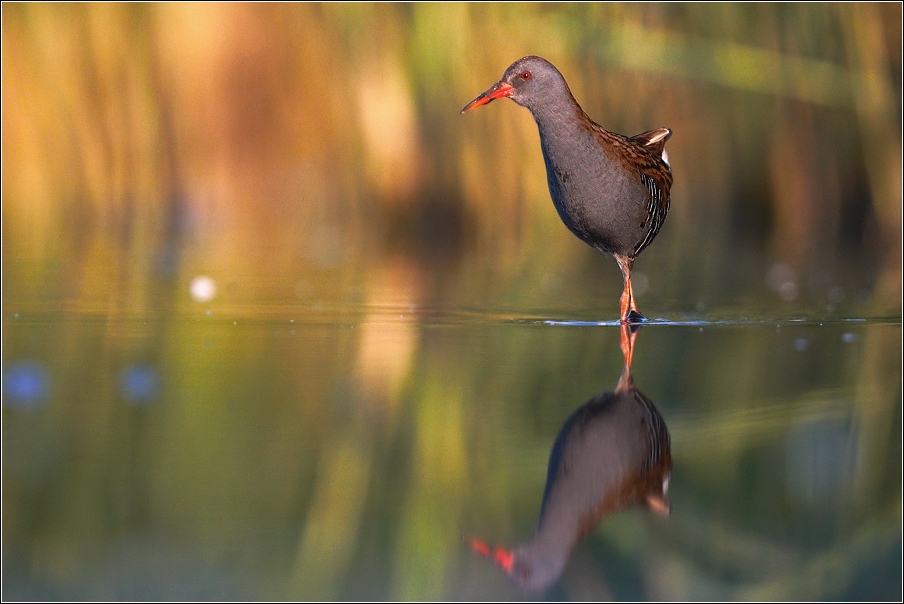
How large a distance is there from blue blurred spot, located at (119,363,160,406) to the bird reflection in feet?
2.70

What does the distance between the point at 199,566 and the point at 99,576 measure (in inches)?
4.3

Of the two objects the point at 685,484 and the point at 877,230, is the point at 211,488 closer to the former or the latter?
the point at 685,484

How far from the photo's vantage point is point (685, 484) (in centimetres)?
178

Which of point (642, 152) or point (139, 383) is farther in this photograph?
point (642, 152)

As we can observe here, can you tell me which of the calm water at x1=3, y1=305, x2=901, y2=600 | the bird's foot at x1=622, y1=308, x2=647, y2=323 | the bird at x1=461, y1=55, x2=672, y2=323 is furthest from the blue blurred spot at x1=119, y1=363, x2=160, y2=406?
the bird's foot at x1=622, y1=308, x2=647, y2=323

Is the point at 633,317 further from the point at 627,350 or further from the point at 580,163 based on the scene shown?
the point at 627,350

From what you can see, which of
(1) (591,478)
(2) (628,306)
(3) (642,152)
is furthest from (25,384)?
(3) (642,152)

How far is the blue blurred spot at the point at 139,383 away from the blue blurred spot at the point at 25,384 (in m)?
0.15

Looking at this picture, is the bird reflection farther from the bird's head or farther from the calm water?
the bird's head

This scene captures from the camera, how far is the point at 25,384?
8.61 feet

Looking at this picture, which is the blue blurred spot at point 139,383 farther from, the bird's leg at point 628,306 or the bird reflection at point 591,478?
the bird's leg at point 628,306

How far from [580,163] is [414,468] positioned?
6.66 ft

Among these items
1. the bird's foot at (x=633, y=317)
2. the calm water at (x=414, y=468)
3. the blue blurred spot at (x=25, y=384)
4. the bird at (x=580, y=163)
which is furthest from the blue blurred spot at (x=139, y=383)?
the bird's foot at (x=633, y=317)

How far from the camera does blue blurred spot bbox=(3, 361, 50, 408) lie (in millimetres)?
2430
